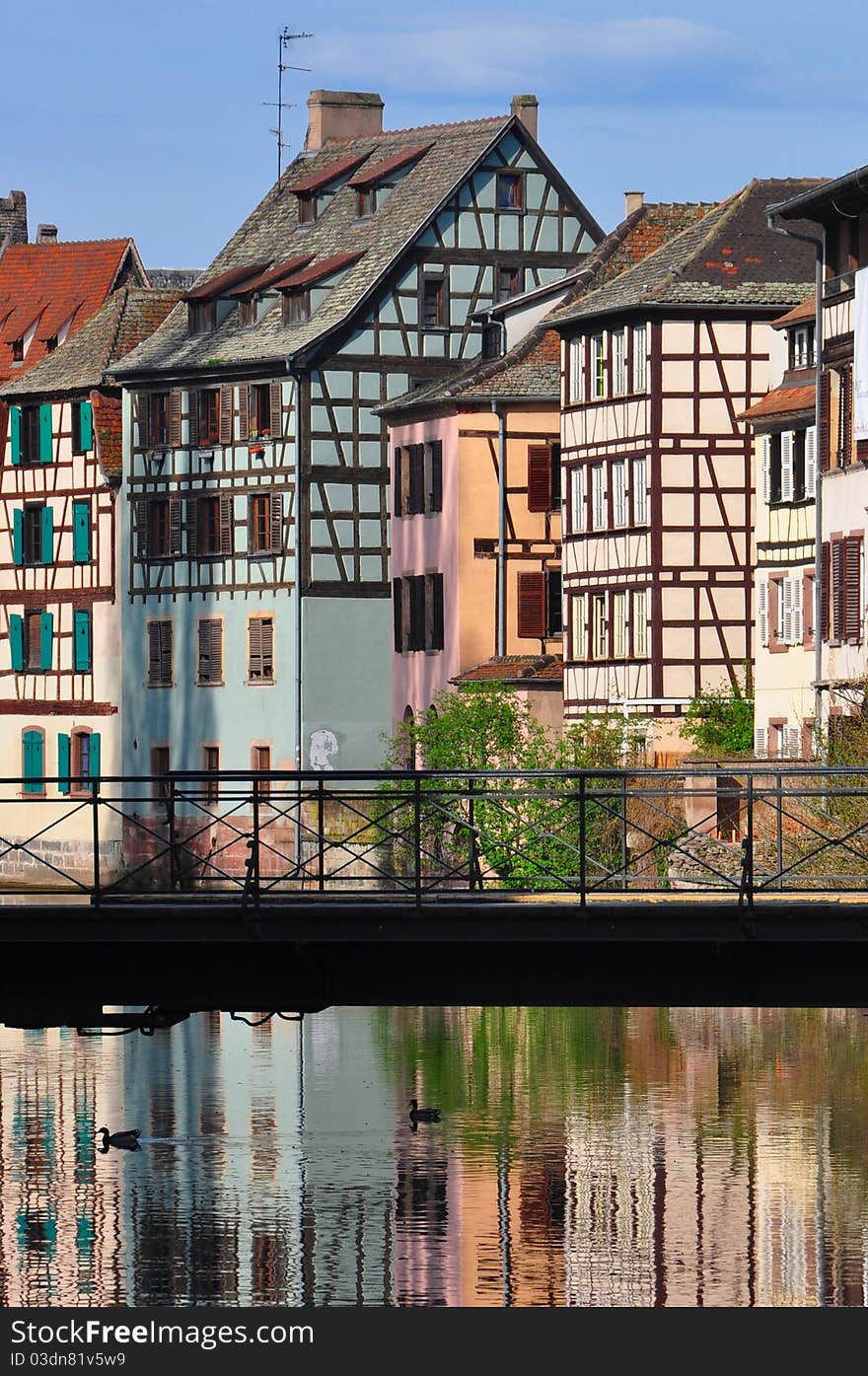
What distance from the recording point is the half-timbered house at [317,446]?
262ft

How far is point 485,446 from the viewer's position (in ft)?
248

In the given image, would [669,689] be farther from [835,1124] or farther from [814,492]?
[835,1124]

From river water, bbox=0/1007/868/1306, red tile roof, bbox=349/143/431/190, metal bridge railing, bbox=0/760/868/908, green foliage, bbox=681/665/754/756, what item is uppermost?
red tile roof, bbox=349/143/431/190

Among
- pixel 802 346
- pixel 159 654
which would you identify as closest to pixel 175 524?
pixel 159 654

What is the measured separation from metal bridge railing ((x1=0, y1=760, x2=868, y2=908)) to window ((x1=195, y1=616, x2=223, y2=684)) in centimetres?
279

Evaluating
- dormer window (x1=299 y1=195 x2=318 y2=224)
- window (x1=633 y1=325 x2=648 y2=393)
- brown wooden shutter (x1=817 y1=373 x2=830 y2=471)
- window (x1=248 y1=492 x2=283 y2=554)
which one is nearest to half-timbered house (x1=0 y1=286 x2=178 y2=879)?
dormer window (x1=299 y1=195 x2=318 y2=224)

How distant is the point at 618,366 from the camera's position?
70562 mm

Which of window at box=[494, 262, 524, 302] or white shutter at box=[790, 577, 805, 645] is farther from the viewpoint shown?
window at box=[494, 262, 524, 302]

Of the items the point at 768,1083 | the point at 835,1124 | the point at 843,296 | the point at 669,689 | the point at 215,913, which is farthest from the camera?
the point at 669,689

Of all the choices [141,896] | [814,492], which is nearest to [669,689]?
[814,492]

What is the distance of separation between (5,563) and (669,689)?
27.9 metres

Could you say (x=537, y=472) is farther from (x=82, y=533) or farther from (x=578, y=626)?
(x=82, y=533)

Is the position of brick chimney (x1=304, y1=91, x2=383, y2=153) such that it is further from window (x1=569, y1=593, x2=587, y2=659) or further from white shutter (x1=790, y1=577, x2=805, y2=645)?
white shutter (x1=790, y1=577, x2=805, y2=645)

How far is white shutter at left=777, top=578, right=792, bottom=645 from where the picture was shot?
212 feet
